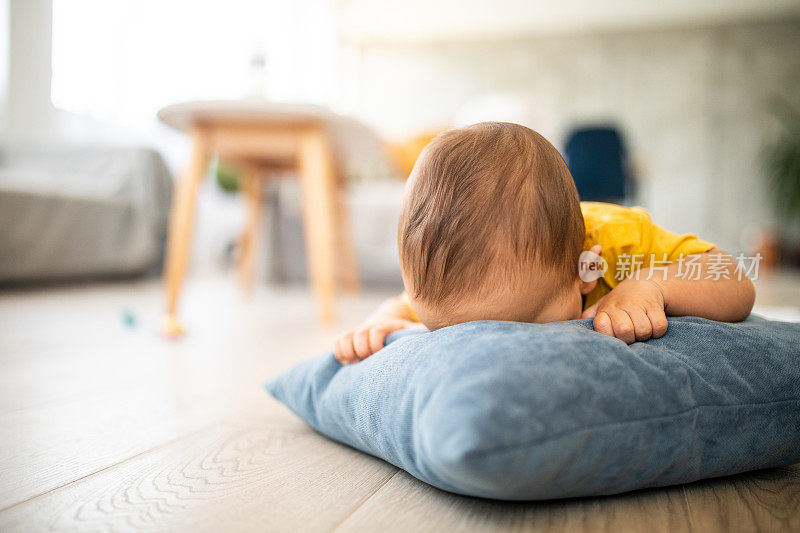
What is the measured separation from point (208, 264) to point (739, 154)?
4267 millimetres

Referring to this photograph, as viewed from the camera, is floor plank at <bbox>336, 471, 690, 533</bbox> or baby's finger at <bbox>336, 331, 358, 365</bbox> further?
baby's finger at <bbox>336, 331, 358, 365</bbox>

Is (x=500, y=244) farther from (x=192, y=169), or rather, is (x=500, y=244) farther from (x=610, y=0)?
(x=610, y=0)

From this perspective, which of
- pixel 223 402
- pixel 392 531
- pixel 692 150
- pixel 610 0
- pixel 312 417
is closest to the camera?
pixel 392 531

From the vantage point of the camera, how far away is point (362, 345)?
2.02ft

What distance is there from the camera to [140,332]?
4.42 feet

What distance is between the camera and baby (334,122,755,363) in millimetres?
484

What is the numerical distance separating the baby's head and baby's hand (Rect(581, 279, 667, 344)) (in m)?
0.05

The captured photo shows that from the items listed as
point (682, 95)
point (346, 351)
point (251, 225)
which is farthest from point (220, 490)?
point (682, 95)

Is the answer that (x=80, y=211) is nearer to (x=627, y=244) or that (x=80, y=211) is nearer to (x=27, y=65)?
(x=27, y=65)

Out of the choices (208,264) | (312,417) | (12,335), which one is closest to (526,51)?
(208,264)

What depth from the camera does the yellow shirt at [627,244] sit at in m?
0.60

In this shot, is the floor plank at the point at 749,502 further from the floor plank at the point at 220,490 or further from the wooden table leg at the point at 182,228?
the wooden table leg at the point at 182,228

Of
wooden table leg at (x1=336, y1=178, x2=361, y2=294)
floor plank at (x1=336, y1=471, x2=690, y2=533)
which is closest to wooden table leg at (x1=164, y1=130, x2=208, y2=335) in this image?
wooden table leg at (x1=336, y1=178, x2=361, y2=294)

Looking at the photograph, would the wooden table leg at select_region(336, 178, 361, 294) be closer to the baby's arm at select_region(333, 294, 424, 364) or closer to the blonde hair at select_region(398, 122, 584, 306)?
the baby's arm at select_region(333, 294, 424, 364)
